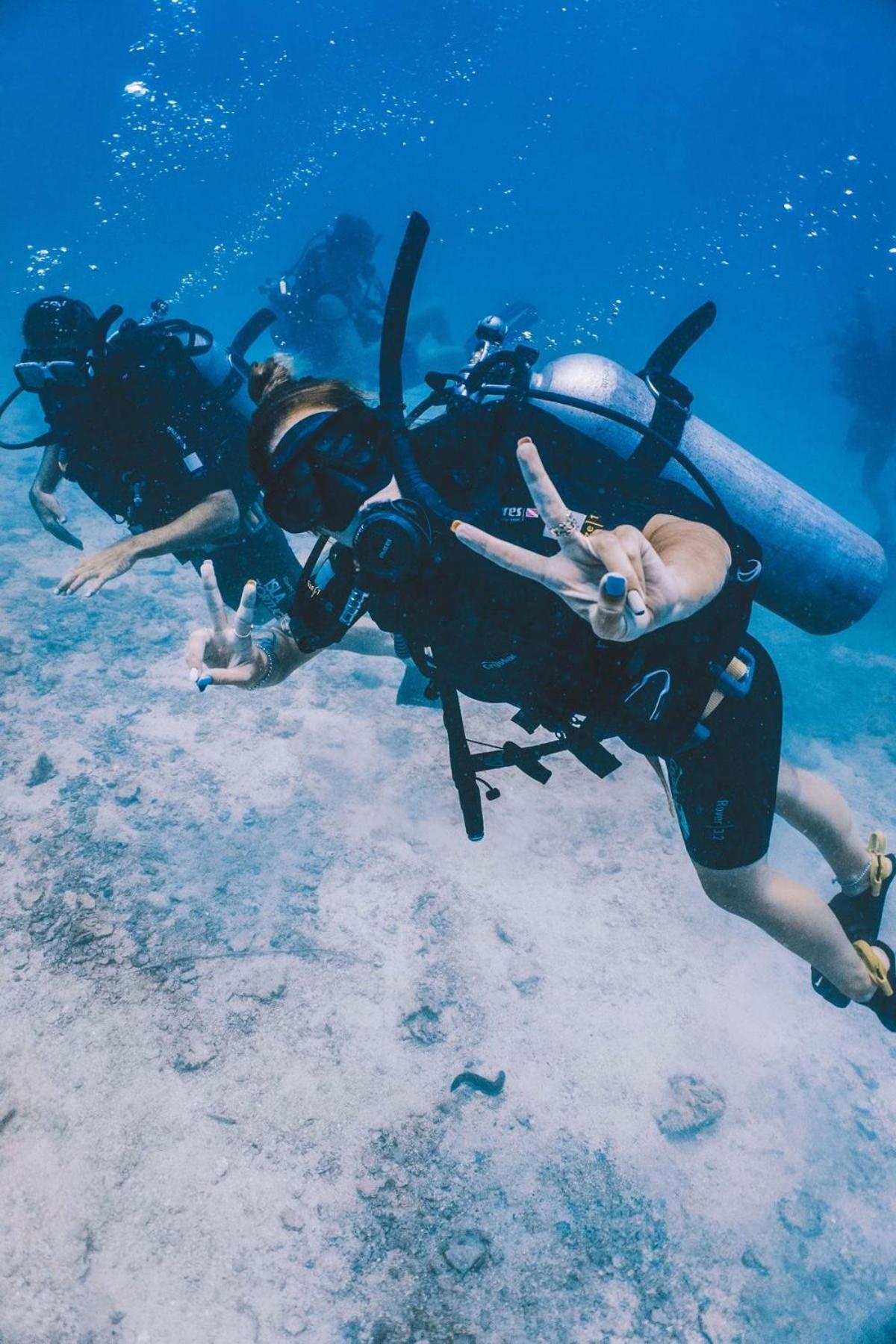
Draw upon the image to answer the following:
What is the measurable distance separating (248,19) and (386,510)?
97331 millimetres

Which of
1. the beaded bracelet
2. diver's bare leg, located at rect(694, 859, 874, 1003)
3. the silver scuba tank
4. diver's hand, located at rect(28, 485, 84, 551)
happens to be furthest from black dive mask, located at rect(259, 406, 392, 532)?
diver's hand, located at rect(28, 485, 84, 551)

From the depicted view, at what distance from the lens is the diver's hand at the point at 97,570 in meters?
3.65

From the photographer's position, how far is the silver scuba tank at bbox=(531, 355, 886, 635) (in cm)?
321

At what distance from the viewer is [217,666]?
319cm

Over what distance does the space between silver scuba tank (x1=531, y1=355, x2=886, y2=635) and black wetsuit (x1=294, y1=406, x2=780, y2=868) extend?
27.3 inches

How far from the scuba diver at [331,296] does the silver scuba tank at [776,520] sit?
1372 cm

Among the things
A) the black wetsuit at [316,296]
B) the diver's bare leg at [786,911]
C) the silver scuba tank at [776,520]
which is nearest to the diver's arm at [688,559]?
the silver scuba tank at [776,520]

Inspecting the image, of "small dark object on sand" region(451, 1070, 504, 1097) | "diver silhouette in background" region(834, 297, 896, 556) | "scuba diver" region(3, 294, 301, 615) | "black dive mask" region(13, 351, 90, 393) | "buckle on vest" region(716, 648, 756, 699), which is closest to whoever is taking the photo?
"buckle on vest" region(716, 648, 756, 699)

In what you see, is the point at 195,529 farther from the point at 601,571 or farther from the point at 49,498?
the point at 601,571

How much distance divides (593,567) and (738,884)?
2.29 m

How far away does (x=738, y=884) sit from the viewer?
128 inches

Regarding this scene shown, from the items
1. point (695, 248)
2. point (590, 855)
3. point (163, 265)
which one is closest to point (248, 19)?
point (163, 265)

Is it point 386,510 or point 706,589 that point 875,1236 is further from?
point 386,510

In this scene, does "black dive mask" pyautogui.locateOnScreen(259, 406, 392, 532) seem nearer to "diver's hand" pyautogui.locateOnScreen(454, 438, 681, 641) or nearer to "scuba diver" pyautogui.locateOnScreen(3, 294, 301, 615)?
"diver's hand" pyautogui.locateOnScreen(454, 438, 681, 641)
